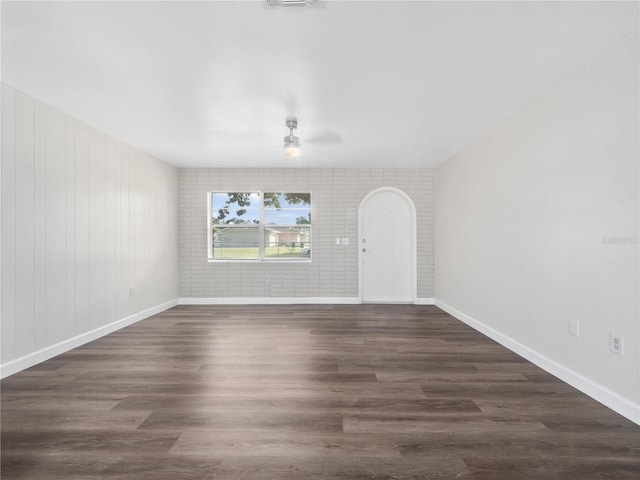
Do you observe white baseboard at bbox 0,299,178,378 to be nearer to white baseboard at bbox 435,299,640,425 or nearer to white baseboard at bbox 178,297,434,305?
white baseboard at bbox 178,297,434,305

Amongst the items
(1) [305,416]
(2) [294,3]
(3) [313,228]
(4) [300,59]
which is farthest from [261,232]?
(2) [294,3]

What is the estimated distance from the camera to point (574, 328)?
2.31 meters

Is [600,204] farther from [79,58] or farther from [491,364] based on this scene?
[79,58]

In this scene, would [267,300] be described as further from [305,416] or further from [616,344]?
[616,344]

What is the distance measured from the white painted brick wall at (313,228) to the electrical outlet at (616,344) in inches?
145

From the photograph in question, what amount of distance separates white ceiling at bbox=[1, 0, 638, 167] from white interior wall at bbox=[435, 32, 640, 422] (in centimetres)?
27

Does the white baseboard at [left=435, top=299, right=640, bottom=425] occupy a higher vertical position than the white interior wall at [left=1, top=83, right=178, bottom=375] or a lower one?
lower

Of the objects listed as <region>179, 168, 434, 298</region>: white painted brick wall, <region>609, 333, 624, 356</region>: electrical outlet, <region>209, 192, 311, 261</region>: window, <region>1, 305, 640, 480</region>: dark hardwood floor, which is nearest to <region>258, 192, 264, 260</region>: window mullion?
<region>209, 192, 311, 261</region>: window

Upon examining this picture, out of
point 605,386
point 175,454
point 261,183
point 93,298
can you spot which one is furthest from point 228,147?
point 605,386

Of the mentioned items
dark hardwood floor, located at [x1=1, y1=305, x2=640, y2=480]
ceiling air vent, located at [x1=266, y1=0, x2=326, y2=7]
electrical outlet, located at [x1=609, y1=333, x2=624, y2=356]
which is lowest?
dark hardwood floor, located at [x1=1, y1=305, x2=640, y2=480]

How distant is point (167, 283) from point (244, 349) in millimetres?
2681

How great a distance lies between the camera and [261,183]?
549 cm

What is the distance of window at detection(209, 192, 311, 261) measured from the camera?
5.55 meters

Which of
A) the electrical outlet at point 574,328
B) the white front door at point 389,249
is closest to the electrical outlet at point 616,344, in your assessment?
the electrical outlet at point 574,328
